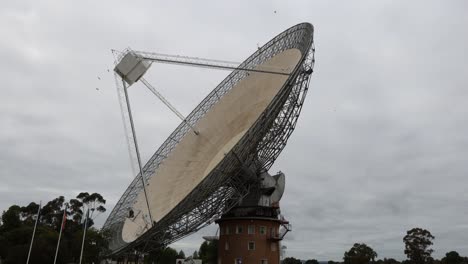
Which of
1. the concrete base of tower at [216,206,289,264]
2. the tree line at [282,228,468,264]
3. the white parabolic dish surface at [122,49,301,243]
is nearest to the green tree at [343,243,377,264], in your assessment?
the tree line at [282,228,468,264]

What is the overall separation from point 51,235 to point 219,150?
36.8m

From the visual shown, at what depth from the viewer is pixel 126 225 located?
3591cm

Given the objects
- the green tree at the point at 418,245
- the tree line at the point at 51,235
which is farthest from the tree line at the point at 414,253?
the tree line at the point at 51,235

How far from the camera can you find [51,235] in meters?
60.4

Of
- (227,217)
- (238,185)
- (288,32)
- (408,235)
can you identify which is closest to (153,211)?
(238,185)

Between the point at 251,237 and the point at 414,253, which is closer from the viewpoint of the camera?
the point at 251,237

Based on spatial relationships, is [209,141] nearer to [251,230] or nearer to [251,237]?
[251,230]

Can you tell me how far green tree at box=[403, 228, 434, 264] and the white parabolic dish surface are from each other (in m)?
63.5

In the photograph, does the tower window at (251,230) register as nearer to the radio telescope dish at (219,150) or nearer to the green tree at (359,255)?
the radio telescope dish at (219,150)

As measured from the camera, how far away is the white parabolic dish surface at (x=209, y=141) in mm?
34219

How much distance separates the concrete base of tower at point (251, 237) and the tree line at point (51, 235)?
1344 centimetres

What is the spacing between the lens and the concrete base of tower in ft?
148

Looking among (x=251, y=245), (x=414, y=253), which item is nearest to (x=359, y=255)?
(x=414, y=253)

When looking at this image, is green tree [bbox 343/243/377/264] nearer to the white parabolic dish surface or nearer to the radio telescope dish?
the radio telescope dish
